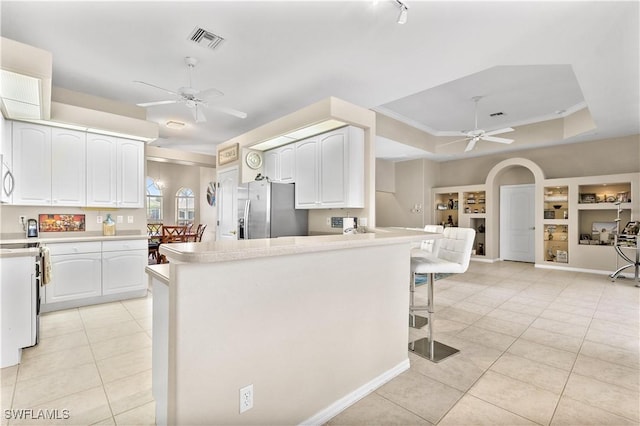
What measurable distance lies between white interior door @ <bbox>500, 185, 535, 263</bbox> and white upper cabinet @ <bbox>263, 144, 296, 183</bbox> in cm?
602

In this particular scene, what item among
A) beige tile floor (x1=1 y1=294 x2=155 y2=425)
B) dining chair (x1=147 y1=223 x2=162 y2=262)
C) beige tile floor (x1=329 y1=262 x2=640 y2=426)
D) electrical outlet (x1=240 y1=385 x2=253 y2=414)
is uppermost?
dining chair (x1=147 y1=223 x2=162 y2=262)

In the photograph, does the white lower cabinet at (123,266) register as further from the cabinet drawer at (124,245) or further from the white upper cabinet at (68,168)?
the white upper cabinet at (68,168)

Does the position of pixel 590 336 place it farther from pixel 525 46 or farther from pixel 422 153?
pixel 422 153

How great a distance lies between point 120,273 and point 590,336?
5.62 metres

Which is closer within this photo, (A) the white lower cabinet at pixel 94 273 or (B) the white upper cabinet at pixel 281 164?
(A) the white lower cabinet at pixel 94 273

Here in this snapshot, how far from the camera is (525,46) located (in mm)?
2898

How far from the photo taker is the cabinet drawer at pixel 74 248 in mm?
3758

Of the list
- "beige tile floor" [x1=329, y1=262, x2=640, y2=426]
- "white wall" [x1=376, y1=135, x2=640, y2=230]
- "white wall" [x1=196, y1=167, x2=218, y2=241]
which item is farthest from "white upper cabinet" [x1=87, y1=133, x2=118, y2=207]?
"white wall" [x1=196, y1=167, x2=218, y2=241]

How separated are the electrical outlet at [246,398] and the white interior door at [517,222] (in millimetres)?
8056

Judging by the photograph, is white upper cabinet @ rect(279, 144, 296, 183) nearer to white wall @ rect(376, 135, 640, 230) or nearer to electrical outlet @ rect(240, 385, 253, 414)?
electrical outlet @ rect(240, 385, 253, 414)

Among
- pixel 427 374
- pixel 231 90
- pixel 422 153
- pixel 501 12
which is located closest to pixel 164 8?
pixel 231 90

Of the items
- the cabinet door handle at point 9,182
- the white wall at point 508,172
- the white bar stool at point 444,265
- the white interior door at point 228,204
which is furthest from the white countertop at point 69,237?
the white wall at point 508,172

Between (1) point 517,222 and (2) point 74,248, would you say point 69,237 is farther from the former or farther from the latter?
(1) point 517,222

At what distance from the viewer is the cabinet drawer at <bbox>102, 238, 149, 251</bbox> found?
13.6 ft
